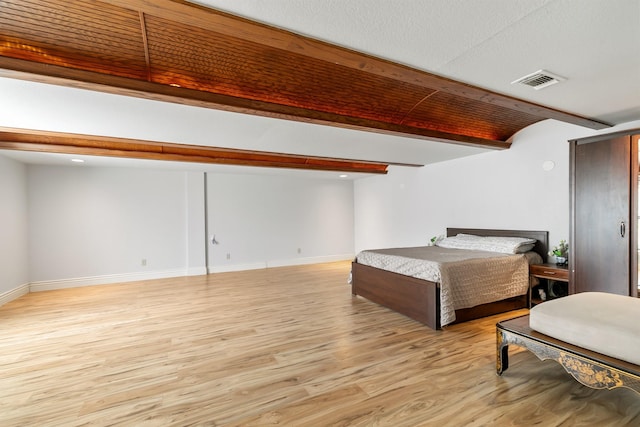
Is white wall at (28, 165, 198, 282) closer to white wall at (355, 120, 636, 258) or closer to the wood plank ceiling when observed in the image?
the wood plank ceiling

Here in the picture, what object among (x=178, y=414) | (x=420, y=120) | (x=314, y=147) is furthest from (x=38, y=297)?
(x=420, y=120)

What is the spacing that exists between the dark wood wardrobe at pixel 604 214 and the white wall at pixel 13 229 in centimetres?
739

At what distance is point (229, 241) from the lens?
626 centimetres

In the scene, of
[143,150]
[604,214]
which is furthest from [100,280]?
[604,214]

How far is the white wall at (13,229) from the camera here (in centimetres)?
405

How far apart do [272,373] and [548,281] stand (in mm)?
3655

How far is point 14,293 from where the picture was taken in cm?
430

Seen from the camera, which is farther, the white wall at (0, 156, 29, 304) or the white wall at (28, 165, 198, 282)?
the white wall at (28, 165, 198, 282)

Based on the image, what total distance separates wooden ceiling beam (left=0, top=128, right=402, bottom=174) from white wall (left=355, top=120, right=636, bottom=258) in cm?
112

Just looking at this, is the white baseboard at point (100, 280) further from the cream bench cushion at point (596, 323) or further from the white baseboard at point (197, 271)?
the cream bench cushion at point (596, 323)

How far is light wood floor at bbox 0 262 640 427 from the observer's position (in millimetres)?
1684

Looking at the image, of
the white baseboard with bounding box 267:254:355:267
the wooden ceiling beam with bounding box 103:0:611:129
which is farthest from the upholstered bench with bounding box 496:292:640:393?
the white baseboard with bounding box 267:254:355:267

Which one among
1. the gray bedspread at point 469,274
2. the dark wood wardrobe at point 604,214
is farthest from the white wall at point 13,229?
the dark wood wardrobe at point 604,214

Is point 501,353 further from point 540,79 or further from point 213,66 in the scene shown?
point 213,66
